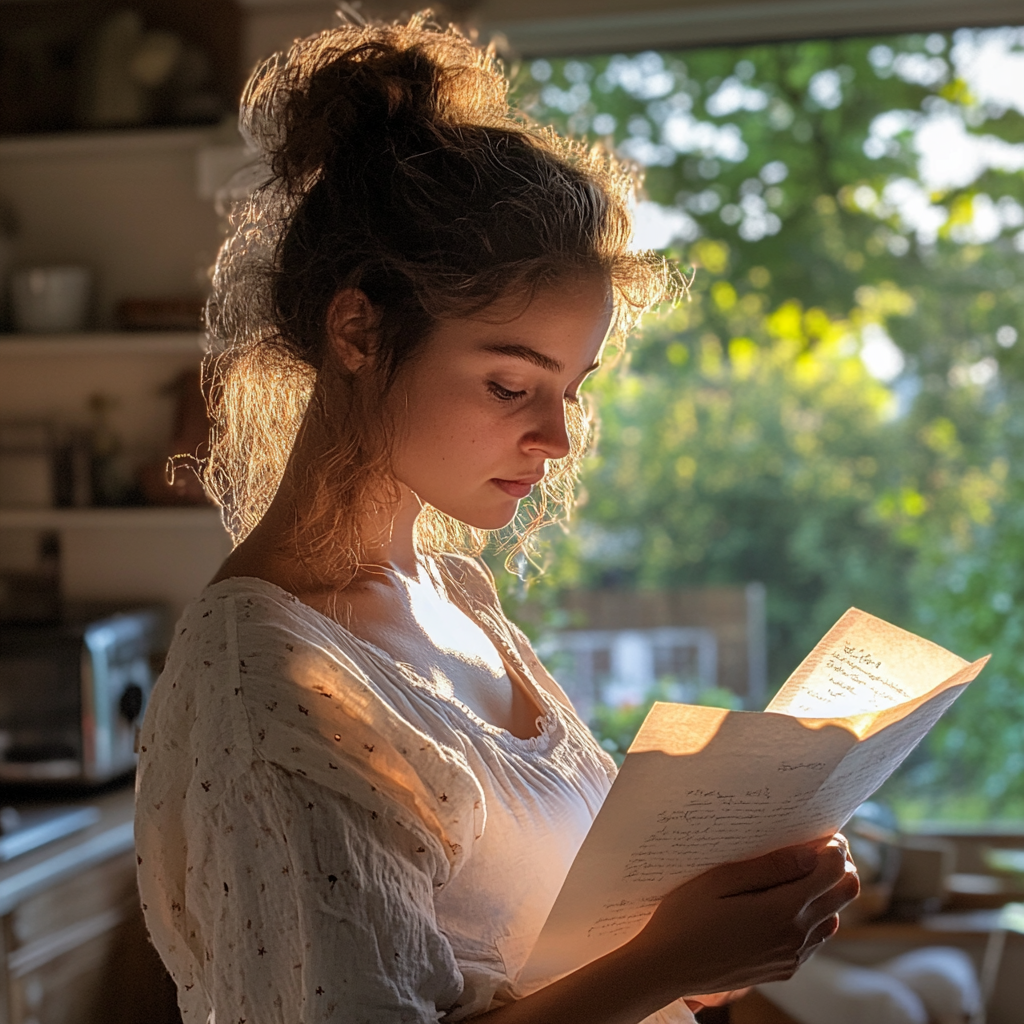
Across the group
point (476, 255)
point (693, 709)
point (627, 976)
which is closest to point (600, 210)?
point (476, 255)

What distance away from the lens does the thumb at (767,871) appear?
2.42ft

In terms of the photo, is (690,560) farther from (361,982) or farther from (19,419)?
(361,982)

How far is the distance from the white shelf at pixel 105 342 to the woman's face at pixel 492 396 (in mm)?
1619

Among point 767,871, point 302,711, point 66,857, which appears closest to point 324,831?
point 302,711

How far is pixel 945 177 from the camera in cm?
255

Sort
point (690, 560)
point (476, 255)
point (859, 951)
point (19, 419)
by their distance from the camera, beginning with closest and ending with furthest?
point (476, 255)
point (859, 951)
point (19, 419)
point (690, 560)

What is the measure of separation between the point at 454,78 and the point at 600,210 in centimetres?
14

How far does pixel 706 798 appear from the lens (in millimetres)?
682

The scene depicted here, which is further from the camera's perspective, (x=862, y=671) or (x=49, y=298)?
(x=49, y=298)

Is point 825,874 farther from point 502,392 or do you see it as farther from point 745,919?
point 502,392

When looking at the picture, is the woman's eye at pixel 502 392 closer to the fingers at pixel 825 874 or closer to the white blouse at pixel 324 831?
the white blouse at pixel 324 831

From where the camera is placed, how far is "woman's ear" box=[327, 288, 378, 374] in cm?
79

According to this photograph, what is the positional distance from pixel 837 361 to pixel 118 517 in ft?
5.32

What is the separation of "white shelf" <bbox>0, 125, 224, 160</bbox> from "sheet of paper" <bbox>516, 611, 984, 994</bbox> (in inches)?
77.8
